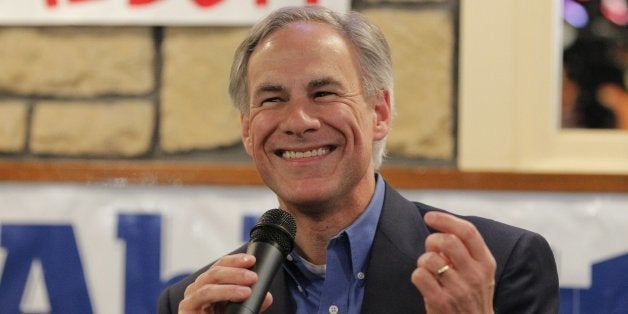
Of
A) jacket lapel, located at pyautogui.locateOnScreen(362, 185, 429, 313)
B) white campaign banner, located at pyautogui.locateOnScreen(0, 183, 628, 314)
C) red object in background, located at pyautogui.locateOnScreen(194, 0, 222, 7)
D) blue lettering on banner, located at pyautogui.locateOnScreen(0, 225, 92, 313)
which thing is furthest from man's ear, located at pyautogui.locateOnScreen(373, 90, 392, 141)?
blue lettering on banner, located at pyautogui.locateOnScreen(0, 225, 92, 313)

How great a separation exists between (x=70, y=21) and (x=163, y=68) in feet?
0.99

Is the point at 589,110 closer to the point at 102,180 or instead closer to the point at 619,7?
the point at 619,7

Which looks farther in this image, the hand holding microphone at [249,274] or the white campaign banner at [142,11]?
the white campaign banner at [142,11]

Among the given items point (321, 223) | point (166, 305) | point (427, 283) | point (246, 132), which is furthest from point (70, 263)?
point (427, 283)

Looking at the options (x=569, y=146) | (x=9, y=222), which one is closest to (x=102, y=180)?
(x=9, y=222)

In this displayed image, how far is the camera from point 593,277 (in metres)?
2.63

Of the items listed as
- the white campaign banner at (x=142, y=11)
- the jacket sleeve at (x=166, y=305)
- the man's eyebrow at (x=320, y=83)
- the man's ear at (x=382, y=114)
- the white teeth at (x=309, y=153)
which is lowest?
the jacket sleeve at (x=166, y=305)

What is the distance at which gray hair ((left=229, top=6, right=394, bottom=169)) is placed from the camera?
1863 mm

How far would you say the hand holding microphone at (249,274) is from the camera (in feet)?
4.49

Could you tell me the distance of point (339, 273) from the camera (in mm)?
1765

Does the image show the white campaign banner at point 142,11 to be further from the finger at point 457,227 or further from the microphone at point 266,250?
the finger at point 457,227

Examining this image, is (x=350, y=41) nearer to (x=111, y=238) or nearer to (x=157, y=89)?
(x=157, y=89)

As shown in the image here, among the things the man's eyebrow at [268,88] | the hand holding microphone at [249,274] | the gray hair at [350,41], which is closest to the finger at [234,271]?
the hand holding microphone at [249,274]

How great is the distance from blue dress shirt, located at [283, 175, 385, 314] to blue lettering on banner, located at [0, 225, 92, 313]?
1.16 m
